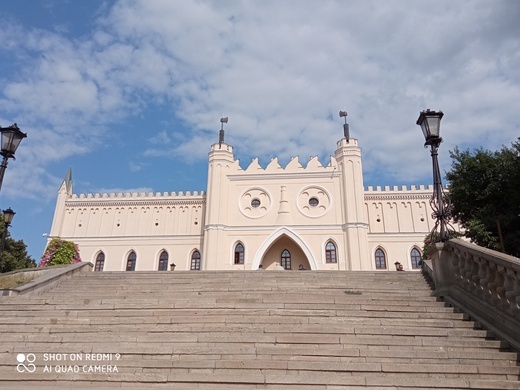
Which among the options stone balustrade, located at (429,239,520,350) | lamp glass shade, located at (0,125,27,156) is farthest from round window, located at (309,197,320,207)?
lamp glass shade, located at (0,125,27,156)

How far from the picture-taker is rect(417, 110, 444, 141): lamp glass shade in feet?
32.0

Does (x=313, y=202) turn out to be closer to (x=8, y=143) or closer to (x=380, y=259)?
(x=380, y=259)

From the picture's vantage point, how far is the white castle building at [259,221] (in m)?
31.9

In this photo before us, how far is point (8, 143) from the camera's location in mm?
9875

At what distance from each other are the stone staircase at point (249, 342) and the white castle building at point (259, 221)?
70.8ft

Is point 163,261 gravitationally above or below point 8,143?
above

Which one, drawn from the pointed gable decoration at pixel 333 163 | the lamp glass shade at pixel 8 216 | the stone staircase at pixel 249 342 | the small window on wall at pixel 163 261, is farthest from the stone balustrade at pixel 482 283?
the small window on wall at pixel 163 261

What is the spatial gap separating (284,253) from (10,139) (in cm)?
2575

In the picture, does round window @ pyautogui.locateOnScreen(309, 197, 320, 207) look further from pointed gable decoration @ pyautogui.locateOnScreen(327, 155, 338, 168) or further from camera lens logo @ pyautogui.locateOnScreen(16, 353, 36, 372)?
camera lens logo @ pyautogui.locateOnScreen(16, 353, 36, 372)

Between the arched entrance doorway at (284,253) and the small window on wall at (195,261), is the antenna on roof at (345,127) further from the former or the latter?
the small window on wall at (195,261)

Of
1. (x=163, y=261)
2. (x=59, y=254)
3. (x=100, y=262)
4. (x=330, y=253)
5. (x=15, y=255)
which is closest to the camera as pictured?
(x=59, y=254)

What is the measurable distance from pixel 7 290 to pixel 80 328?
378cm

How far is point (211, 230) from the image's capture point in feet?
106

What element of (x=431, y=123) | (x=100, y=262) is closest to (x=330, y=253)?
(x=100, y=262)
